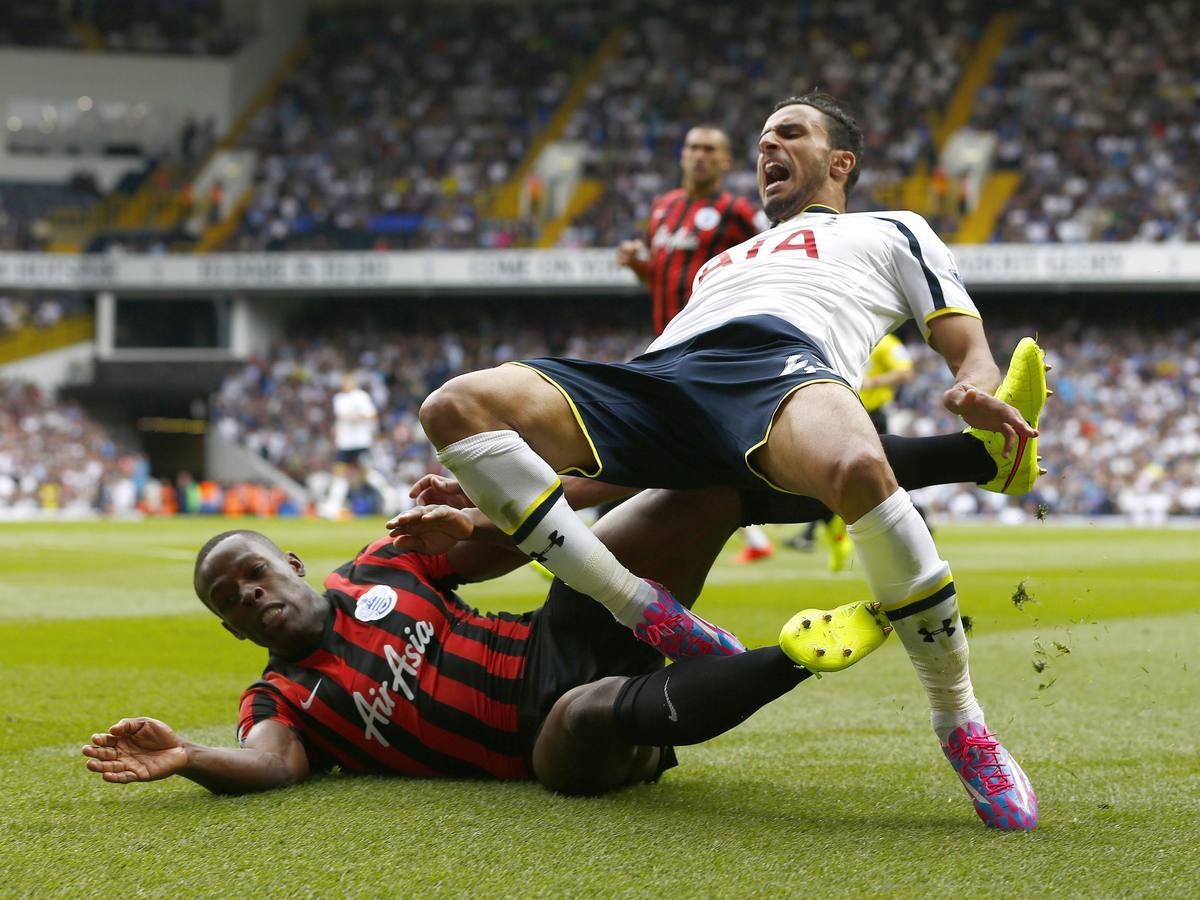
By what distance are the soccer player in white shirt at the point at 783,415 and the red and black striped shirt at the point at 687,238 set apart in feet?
12.3

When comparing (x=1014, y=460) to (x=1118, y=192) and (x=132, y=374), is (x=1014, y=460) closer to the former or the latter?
(x=1118, y=192)

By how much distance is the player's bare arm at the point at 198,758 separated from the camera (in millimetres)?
2715

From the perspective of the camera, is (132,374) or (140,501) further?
(132,374)

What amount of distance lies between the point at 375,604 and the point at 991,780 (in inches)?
55.1

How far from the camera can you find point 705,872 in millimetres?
2324

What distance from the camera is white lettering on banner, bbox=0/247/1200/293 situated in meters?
26.6

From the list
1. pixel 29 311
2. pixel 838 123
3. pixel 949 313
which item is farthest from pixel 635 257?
pixel 29 311

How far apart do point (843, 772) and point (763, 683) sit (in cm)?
84

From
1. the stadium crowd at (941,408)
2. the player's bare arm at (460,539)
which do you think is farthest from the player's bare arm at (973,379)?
the stadium crowd at (941,408)

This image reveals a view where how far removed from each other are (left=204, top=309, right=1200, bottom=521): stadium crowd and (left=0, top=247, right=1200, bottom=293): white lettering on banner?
1.58 m

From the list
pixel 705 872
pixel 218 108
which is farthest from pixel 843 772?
pixel 218 108

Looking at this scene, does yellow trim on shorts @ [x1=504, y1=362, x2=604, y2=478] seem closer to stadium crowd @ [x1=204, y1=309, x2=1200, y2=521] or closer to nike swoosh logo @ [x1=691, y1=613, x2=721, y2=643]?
nike swoosh logo @ [x1=691, y1=613, x2=721, y2=643]

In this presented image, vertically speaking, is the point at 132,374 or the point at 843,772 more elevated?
the point at 843,772

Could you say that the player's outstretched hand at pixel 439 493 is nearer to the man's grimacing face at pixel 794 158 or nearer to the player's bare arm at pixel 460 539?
the player's bare arm at pixel 460 539
